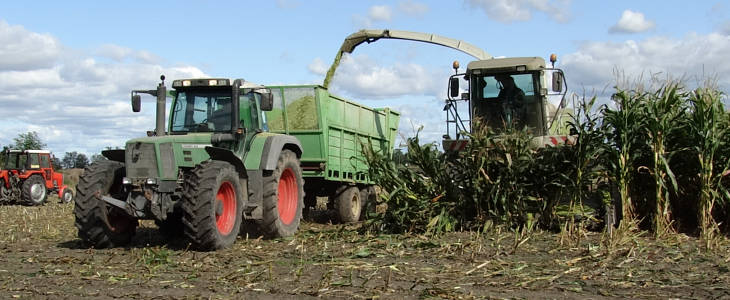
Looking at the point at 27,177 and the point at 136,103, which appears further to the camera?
the point at 27,177

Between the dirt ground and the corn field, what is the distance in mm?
433

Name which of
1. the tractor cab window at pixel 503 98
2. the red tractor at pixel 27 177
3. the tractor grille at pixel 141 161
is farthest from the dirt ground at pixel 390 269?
the red tractor at pixel 27 177

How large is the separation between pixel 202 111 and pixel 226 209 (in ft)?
5.48

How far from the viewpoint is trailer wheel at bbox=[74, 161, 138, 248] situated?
9109mm

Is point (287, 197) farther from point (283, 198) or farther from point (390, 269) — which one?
point (390, 269)

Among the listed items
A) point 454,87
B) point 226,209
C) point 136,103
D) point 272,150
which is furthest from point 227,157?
point 454,87

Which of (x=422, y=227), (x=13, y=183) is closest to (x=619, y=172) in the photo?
(x=422, y=227)

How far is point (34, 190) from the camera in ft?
73.5

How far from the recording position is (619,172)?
951 cm

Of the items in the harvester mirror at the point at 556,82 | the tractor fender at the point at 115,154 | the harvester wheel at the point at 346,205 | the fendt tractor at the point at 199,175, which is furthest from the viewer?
the harvester wheel at the point at 346,205

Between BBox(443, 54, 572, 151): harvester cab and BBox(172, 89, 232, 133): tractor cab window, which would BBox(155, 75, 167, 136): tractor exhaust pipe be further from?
BBox(443, 54, 572, 151): harvester cab

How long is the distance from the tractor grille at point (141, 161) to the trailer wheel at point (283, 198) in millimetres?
1646

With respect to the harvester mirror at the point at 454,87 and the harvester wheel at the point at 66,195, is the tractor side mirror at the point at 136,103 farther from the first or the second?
the harvester wheel at the point at 66,195

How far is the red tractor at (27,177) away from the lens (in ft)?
72.8
